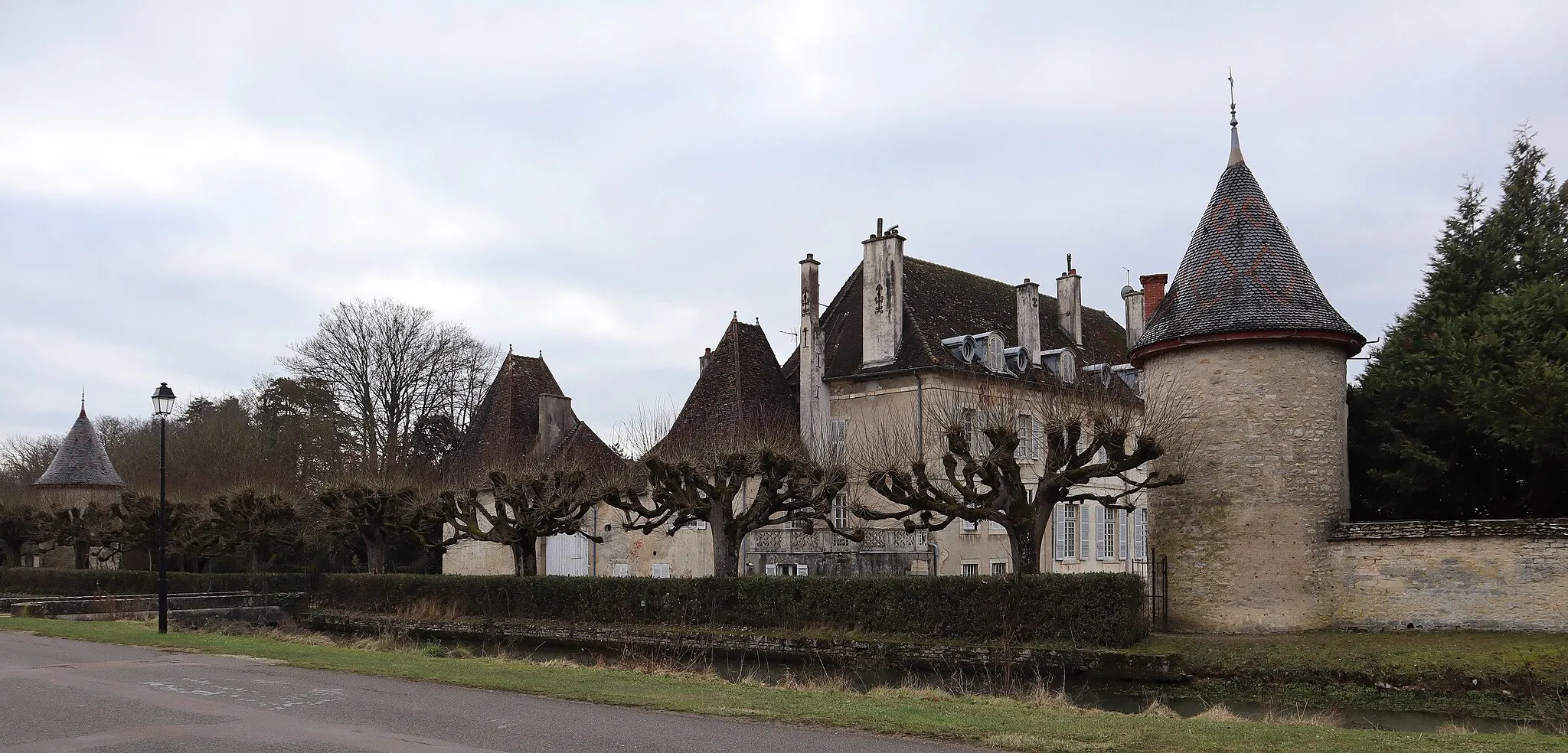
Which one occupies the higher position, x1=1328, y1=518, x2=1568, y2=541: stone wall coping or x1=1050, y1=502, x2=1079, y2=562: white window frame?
x1=1328, y1=518, x2=1568, y2=541: stone wall coping

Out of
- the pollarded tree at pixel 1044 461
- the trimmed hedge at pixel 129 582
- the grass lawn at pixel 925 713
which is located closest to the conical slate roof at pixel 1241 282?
the pollarded tree at pixel 1044 461

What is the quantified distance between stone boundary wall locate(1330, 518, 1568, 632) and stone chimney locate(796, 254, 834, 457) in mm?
15360

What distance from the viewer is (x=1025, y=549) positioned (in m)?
20.6

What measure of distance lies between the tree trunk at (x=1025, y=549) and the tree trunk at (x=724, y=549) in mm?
6584

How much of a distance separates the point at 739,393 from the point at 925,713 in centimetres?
2152

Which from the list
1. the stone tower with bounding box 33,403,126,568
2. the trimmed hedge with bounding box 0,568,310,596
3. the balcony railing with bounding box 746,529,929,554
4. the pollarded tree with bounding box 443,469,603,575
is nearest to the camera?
the pollarded tree with bounding box 443,469,603,575

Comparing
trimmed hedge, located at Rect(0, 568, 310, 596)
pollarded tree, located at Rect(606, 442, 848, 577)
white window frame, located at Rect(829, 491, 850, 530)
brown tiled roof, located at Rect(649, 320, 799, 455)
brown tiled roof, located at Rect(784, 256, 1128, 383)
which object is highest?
brown tiled roof, located at Rect(784, 256, 1128, 383)

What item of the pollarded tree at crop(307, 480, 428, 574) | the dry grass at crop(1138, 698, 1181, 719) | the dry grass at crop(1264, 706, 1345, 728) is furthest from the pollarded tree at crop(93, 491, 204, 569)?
the dry grass at crop(1264, 706, 1345, 728)

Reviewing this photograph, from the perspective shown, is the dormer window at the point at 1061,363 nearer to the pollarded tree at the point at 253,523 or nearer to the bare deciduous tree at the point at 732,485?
the bare deciduous tree at the point at 732,485

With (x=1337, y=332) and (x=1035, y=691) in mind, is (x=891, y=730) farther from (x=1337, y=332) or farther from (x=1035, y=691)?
(x=1337, y=332)

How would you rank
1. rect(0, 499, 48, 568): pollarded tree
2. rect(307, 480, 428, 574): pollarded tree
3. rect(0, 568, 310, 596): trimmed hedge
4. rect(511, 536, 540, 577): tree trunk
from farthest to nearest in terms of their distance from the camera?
rect(0, 499, 48, 568): pollarded tree < rect(0, 568, 310, 596): trimmed hedge < rect(307, 480, 428, 574): pollarded tree < rect(511, 536, 540, 577): tree trunk

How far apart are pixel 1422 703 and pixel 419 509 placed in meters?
23.0

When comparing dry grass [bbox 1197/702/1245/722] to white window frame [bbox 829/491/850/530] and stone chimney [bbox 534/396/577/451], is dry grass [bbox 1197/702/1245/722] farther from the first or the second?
stone chimney [bbox 534/396/577/451]

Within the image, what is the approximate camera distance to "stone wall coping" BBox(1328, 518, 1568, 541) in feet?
58.1
